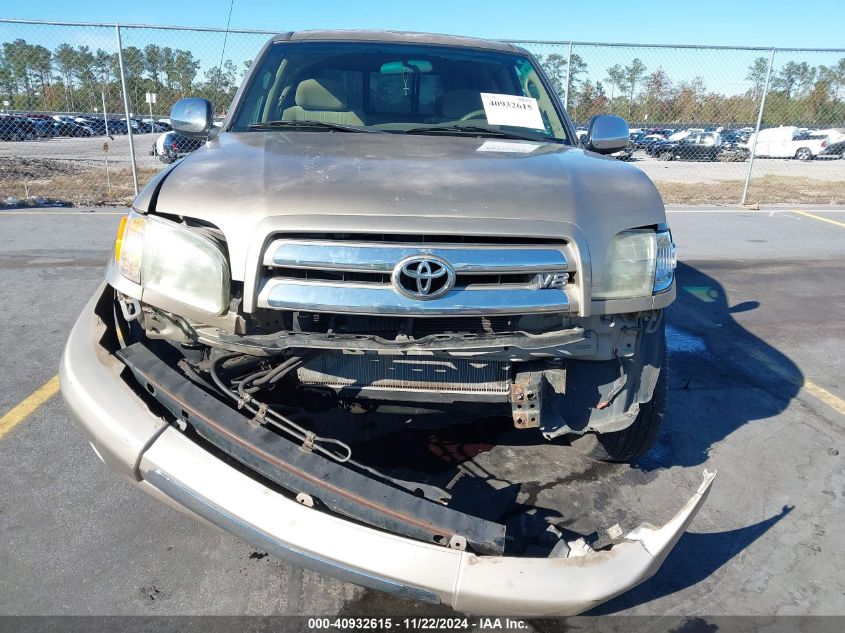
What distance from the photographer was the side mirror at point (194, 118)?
11.9ft

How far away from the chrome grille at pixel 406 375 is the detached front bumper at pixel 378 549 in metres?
0.52

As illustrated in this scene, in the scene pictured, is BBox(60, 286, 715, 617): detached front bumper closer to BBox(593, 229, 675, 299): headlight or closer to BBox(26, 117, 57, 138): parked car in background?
BBox(593, 229, 675, 299): headlight

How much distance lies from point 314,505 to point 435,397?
2.05 ft

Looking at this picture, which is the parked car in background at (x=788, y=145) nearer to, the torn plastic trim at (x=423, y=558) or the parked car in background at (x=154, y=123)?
the parked car in background at (x=154, y=123)

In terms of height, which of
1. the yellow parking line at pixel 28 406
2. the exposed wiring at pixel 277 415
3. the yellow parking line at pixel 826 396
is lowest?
the yellow parking line at pixel 826 396

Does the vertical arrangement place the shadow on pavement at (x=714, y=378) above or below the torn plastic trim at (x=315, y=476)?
below

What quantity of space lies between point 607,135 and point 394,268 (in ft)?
7.46

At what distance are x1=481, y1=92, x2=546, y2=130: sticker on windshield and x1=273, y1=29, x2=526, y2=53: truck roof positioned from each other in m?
0.64

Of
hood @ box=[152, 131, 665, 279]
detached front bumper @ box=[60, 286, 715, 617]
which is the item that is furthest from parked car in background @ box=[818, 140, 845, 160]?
detached front bumper @ box=[60, 286, 715, 617]

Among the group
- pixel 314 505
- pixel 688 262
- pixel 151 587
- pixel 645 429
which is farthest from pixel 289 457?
pixel 688 262

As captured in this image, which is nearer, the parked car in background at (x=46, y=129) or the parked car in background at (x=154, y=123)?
the parked car in background at (x=154, y=123)

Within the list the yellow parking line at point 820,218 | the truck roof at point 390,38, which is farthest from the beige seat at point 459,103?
the yellow parking line at point 820,218

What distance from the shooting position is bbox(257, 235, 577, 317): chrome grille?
207 cm

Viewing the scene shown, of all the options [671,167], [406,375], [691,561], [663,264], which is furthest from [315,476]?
[671,167]
